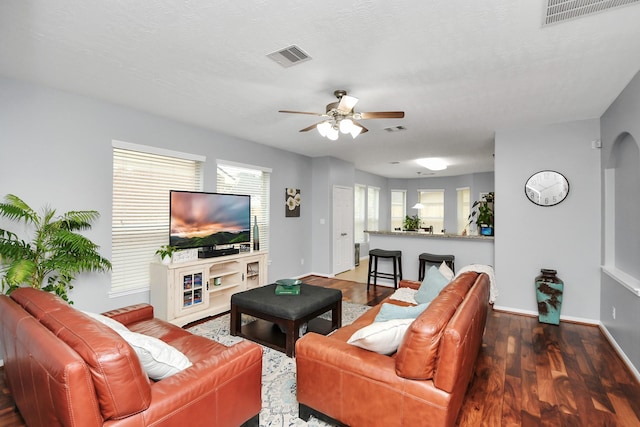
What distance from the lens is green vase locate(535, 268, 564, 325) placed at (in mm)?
3764

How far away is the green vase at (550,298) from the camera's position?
3.76 metres

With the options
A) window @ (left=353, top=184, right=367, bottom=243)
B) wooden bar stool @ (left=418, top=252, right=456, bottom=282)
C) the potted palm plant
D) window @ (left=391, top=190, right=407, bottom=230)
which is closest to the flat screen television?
the potted palm plant

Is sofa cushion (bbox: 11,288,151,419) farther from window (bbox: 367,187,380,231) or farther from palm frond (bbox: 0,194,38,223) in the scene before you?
window (bbox: 367,187,380,231)

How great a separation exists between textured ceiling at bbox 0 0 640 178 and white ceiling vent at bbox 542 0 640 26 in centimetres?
6

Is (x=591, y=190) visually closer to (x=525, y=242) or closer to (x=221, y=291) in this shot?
(x=525, y=242)

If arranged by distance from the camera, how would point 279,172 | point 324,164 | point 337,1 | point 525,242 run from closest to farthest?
point 337,1 → point 525,242 → point 279,172 → point 324,164

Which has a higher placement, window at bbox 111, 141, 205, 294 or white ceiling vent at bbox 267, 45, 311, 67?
white ceiling vent at bbox 267, 45, 311, 67

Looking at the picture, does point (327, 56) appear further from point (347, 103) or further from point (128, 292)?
point (128, 292)

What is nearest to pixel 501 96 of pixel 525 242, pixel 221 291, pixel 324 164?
pixel 525 242

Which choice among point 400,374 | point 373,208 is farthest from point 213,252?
point 373,208

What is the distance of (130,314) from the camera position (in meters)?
2.54

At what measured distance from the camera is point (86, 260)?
2.89m

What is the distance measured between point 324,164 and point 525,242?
12.2 ft

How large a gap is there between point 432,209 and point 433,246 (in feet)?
17.2
